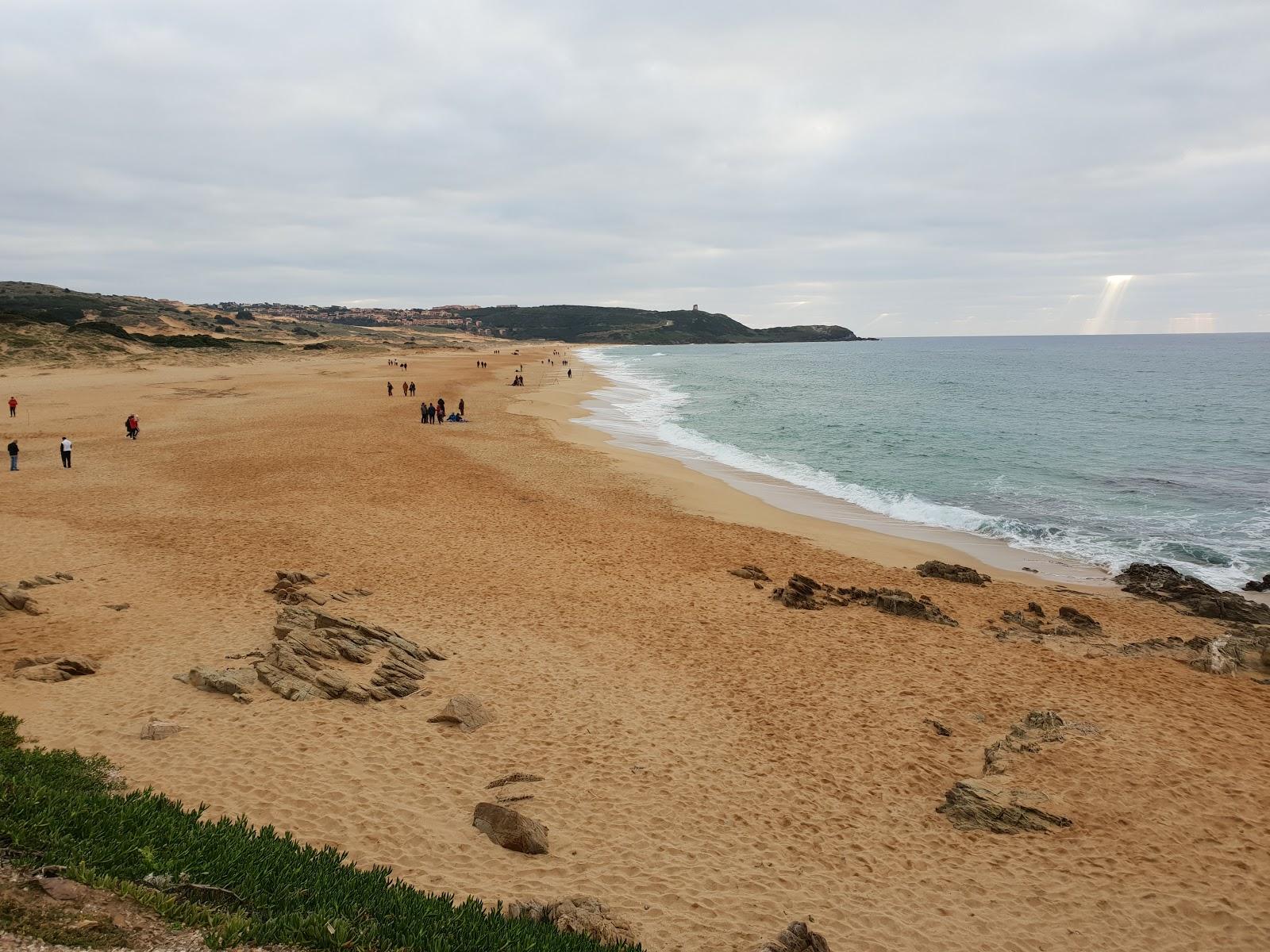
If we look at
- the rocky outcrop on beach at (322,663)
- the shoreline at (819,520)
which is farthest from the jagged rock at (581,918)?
the shoreline at (819,520)

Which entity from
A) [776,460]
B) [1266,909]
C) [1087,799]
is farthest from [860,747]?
[776,460]

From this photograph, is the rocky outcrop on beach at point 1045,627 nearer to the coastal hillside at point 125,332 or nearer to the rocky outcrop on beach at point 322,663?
the rocky outcrop on beach at point 322,663

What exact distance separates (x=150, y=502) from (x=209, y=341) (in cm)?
6300

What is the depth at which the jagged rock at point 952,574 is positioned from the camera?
55.0 feet

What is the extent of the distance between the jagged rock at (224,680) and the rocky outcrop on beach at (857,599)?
9.33 meters

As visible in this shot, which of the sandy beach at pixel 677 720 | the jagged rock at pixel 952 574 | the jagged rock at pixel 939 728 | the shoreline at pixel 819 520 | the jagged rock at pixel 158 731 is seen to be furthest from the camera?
the shoreline at pixel 819 520

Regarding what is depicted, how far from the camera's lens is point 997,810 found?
26.7ft

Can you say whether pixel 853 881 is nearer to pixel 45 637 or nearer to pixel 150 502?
pixel 45 637

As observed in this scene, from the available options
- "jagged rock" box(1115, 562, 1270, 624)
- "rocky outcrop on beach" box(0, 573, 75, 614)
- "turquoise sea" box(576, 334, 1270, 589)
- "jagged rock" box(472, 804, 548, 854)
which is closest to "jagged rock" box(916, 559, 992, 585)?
"jagged rock" box(1115, 562, 1270, 624)

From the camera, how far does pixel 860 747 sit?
9461 mm

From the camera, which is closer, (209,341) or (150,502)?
(150,502)

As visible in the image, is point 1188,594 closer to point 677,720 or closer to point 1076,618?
point 1076,618

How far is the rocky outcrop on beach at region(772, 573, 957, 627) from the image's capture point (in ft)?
46.5

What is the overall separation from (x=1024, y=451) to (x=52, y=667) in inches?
1492
